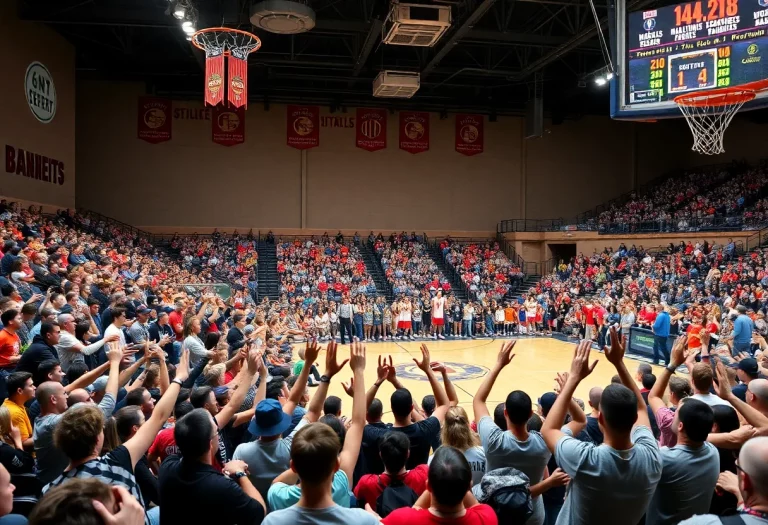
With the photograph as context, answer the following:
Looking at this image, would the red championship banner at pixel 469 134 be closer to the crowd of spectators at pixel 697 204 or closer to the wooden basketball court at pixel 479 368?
the crowd of spectators at pixel 697 204

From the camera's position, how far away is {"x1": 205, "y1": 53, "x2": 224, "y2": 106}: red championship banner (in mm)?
12234

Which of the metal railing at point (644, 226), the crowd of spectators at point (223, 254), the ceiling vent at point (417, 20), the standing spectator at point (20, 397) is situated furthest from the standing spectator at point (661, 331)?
the crowd of spectators at point (223, 254)

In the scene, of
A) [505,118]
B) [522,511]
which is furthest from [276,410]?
[505,118]

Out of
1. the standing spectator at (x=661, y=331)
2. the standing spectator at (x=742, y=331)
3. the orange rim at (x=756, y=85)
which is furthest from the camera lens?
the standing spectator at (x=661, y=331)

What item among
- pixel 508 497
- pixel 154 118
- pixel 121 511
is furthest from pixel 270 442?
pixel 154 118

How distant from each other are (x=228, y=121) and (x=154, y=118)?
3097 mm

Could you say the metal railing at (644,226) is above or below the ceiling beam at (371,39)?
below

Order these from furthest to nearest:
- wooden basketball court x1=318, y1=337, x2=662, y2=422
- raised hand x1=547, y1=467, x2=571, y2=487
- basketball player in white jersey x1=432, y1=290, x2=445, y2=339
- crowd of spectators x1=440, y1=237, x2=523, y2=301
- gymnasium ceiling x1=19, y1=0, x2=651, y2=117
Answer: crowd of spectators x1=440, y1=237, x2=523, y2=301
basketball player in white jersey x1=432, y1=290, x2=445, y2=339
gymnasium ceiling x1=19, y1=0, x2=651, y2=117
wooden basketball court x1=318, y1=337, x2=662, y2=422
raised hand x1=547, y1=467, x2=571, y2=487

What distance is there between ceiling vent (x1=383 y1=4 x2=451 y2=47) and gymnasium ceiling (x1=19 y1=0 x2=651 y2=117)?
100cm

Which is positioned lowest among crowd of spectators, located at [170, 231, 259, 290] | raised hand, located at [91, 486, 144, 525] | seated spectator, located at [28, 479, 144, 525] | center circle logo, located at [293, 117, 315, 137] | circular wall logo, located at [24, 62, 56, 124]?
raised hand, located at [91, 486, 144, 525]

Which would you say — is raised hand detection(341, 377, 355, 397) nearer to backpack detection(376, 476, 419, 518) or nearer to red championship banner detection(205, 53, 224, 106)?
backpack detection(376, 476, 419, 518)

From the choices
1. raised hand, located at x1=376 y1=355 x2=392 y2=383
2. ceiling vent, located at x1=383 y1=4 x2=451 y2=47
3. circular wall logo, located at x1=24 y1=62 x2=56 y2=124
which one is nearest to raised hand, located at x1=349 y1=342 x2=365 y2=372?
raised hand, located at x1=376 y1=355 x2=392 y2=383

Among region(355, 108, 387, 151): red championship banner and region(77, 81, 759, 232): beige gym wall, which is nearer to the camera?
region(77, 81, 759, 232): beige gym wall

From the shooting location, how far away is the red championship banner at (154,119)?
80.7ft
